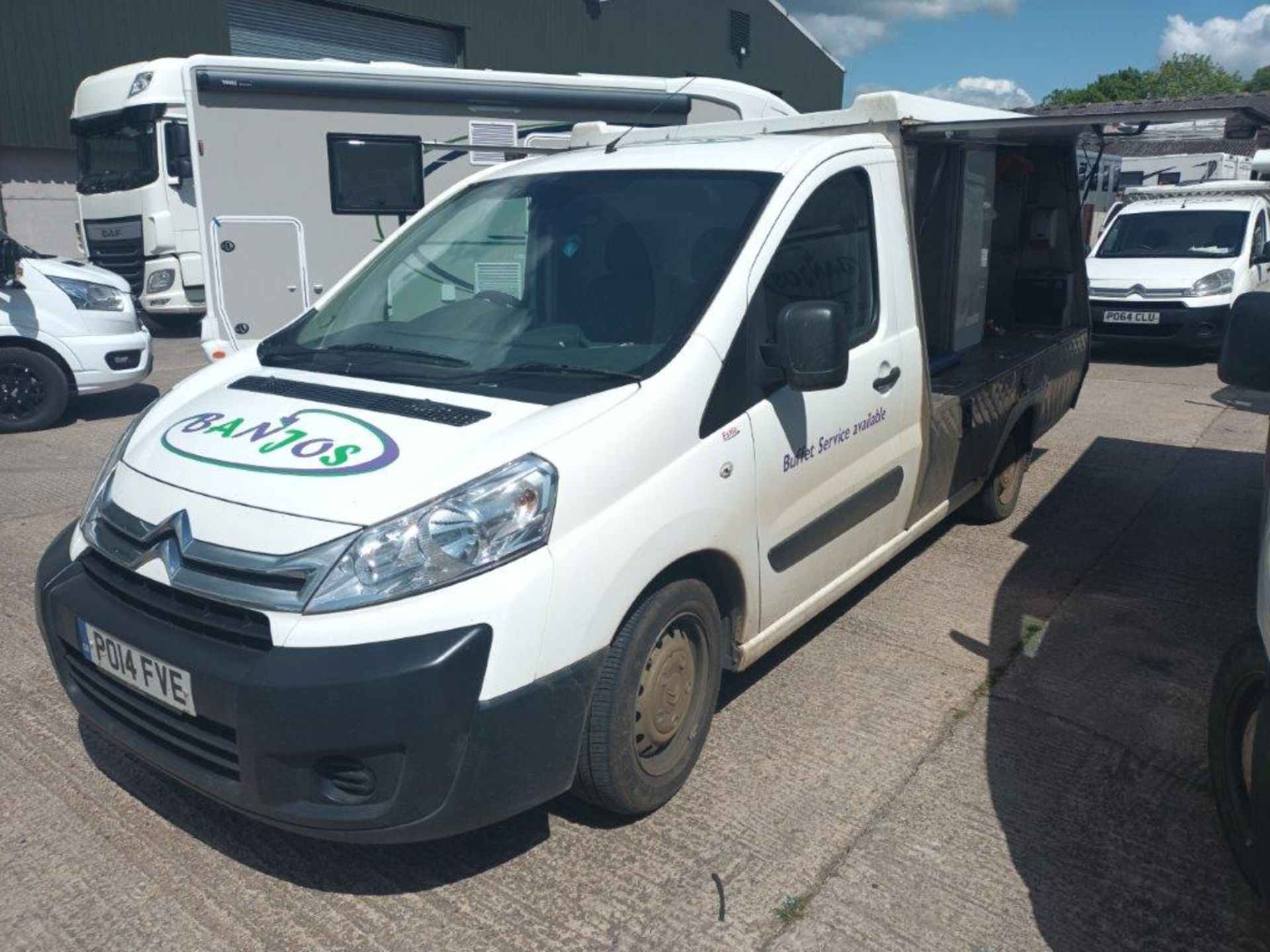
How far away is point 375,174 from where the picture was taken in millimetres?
8070

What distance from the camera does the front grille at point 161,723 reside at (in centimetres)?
255

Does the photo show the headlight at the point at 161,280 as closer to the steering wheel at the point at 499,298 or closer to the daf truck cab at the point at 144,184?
the daf truck cab at the point at 144,184

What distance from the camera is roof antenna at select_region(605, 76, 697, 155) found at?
4316mm

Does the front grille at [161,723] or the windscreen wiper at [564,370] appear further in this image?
Answer: the windscreen wiper at [564,370]

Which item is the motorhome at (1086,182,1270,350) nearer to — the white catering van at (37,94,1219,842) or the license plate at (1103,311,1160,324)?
the license plate at (1103,311,1160,324)

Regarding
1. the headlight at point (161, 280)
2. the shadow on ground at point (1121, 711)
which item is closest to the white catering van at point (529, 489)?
the shadow on ground at point (1121, 711)

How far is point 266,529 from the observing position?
99.8 inches

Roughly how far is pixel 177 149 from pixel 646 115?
21.9 ft

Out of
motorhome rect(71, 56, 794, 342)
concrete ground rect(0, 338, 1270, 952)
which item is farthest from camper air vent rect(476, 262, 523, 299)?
motorhome rect(71, 56, 794, 342)

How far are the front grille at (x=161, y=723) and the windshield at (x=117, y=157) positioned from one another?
1142 cm

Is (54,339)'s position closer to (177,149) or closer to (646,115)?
A: (646,115)

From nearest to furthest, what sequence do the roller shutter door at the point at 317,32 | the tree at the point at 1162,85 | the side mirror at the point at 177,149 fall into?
1. the side mirror at the point at 177,149
2. the roller shutter door at the point at 317,32
3. the tree at the point at 1162,85

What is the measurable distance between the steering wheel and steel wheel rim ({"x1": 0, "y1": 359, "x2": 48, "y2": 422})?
6.00m

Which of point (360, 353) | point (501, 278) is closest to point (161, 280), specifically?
point (501, 278)
